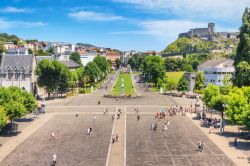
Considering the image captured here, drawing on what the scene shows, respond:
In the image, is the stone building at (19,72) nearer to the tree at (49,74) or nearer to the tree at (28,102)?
the tree at (49,74)

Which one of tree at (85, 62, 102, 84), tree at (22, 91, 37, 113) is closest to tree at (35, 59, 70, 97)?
tree at (22, 91, 37, 113)

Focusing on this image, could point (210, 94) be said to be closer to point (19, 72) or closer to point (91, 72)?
point (19, 72)

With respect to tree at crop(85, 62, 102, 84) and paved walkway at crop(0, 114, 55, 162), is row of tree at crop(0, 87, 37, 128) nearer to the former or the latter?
paved walkway at crop(0, 114, 55, 162)

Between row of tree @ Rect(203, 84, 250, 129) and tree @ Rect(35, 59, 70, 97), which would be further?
tree @ Rect(35, 59, 70, 97)

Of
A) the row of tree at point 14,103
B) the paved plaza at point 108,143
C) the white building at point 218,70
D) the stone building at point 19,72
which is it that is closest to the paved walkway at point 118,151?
the paved plaza at point 108,143

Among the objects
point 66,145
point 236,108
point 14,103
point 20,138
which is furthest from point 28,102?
point 236,108

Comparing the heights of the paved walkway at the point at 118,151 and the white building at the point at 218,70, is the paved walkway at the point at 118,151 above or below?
below

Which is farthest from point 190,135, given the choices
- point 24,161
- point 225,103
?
point 24,161

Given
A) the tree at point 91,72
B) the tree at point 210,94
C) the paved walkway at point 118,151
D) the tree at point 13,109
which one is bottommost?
the paved walkway at point 118,151
